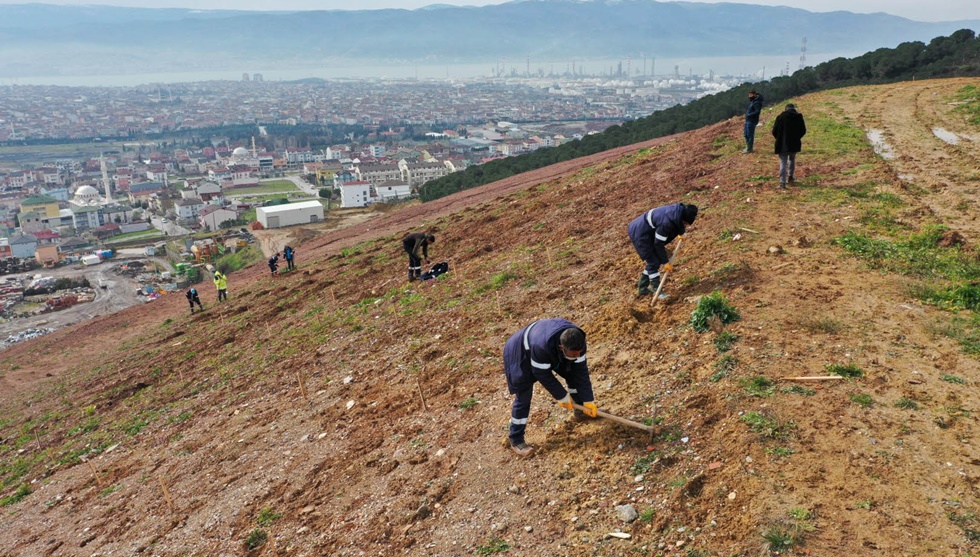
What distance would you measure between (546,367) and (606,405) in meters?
1.19

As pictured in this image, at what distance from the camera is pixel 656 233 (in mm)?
8578

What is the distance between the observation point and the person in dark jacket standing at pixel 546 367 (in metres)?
5.99

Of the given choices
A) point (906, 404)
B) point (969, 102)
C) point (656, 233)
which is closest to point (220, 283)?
point (656, 233)

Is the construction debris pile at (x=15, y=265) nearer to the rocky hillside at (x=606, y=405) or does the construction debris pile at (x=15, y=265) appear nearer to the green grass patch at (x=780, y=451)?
the rocky hillside at (x=606, y=405)

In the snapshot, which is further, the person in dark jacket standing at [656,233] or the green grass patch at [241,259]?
the green grass patch at [241,259]

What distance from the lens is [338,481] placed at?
24.2 ft

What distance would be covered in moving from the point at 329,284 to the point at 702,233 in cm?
1105

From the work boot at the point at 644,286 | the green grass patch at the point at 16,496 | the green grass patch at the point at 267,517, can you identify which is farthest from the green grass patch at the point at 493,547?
the green grass patch at the point at 16,496

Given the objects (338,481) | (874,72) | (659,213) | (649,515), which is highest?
(874,72)

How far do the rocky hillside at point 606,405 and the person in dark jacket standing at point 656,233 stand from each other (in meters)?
0.43

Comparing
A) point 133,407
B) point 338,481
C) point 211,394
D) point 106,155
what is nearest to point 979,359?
point 338,481

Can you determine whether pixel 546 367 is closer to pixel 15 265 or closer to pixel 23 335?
pixel 23 335

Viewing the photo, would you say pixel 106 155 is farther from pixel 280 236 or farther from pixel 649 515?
pixel 649 515

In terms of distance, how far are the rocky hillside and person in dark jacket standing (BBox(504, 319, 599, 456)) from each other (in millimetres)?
341
